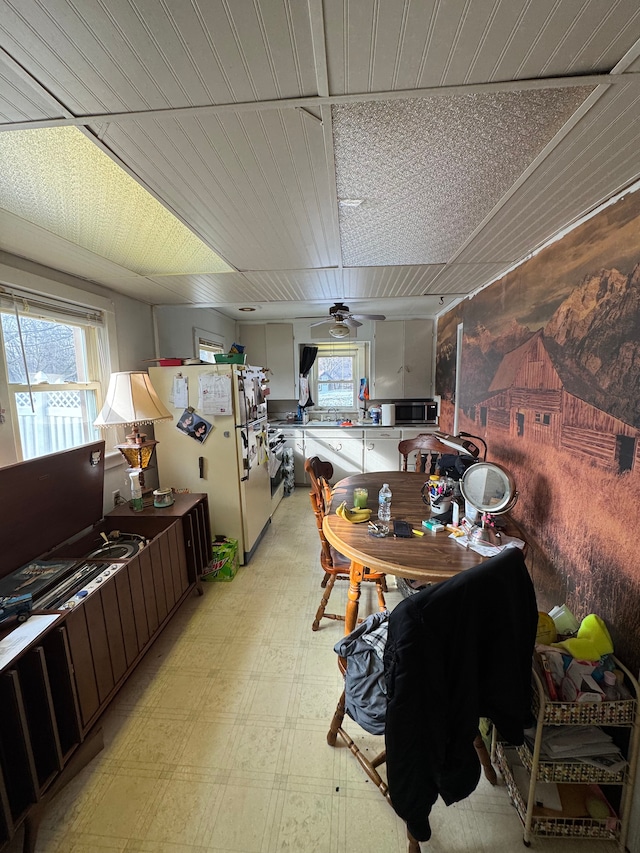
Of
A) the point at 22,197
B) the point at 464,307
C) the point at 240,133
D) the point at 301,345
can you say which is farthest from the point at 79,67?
the point at 301,345

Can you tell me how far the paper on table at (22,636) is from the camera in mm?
1077

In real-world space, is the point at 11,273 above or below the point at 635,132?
below

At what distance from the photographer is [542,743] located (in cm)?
110

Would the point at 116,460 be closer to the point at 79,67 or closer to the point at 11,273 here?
the point at 11,273

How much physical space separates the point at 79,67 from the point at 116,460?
2128 mm

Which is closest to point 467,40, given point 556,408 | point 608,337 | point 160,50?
point 160,50

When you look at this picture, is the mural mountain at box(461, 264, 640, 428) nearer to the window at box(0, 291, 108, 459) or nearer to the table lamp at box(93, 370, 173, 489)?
the table lamp at box(93, 370, 173, 489)

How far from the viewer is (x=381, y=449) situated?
14.3 ft

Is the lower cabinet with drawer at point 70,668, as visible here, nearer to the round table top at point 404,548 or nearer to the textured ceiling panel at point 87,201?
the round table top at point 404,548

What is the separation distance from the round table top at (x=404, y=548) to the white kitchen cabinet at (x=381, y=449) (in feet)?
7.19

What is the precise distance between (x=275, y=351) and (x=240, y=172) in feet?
11.5

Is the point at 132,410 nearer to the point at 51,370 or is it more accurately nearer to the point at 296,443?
the point at 51,370

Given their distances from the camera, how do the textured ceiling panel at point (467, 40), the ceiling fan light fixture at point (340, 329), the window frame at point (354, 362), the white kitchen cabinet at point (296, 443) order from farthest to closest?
the window frame at point (354, 362), the white kitchen cabinet at point (296, 443), the ceiling fan light fixture at point (340, 329), the textured ceiling panel at point (467, 40)

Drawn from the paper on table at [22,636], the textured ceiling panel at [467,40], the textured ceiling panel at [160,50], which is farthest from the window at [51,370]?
the textured ceiling panel at [467,40]
